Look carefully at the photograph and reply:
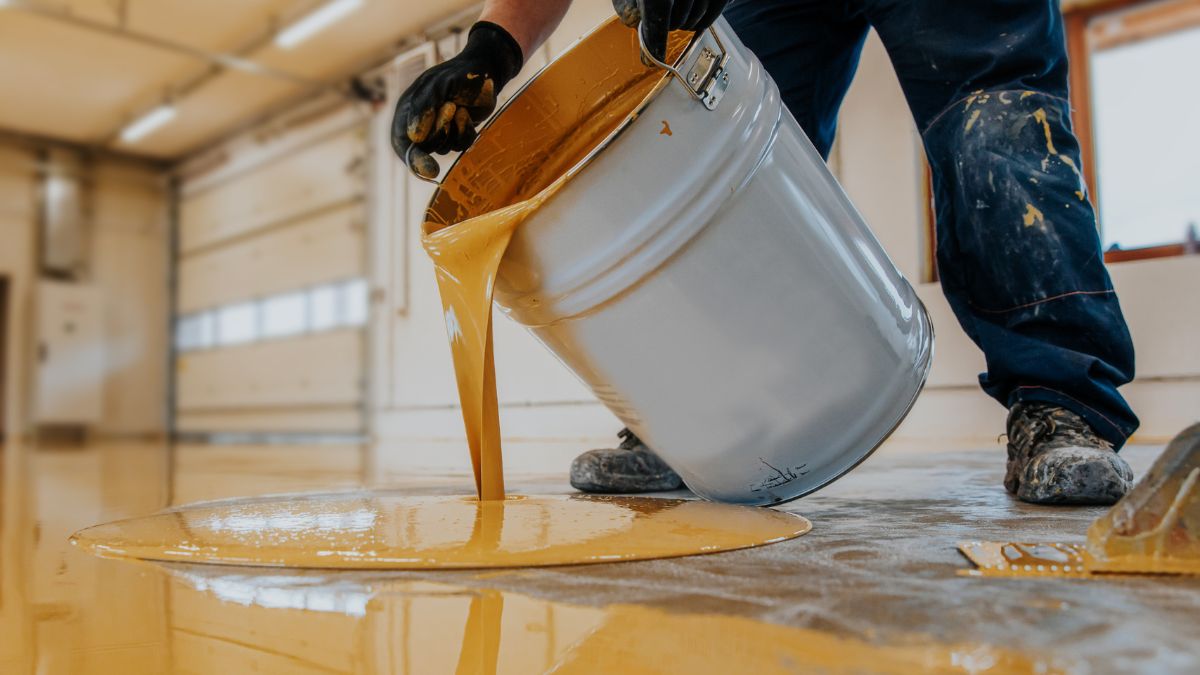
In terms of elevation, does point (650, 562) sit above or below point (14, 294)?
below

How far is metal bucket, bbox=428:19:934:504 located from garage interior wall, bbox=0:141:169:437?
9.64m

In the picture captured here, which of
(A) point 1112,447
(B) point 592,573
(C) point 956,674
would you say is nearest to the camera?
(C) point 956,674

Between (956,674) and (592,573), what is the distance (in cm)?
35

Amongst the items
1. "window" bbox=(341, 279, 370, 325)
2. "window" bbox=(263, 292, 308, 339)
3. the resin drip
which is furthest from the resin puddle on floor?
"window" bbox=(263, 292, 308, 339)

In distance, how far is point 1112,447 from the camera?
1.29 m

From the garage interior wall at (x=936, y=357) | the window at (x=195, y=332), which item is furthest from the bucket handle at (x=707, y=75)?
the window at (x=195, y=332)

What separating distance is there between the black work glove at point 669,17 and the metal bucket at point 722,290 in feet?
0.08

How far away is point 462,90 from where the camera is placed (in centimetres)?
121

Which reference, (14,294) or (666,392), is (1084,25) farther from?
(14,294)

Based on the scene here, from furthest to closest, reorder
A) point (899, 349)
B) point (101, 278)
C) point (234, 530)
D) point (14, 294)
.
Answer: point (101, 278) < point (14, 294) < point (899, 349) < point (234, 530)

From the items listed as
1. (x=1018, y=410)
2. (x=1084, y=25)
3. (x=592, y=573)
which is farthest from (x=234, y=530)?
(x=1084, y=25)

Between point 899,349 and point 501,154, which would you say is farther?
point 501,154

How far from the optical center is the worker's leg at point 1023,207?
1.30 m

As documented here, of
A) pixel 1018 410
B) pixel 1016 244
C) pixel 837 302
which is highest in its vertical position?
pixel 1016 244
